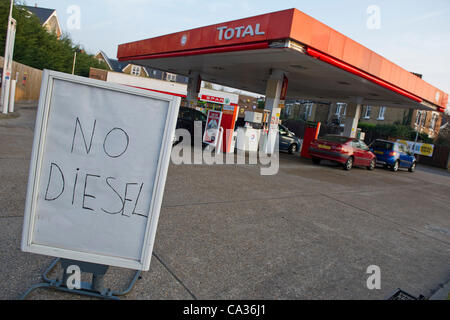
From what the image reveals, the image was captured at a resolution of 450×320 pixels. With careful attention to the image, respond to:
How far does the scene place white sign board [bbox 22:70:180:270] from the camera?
2.28 metres

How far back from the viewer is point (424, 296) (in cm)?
346

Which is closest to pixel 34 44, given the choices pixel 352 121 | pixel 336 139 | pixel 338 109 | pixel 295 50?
pixel 352 121

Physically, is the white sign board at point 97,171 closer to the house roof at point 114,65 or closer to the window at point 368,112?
the window at point 368,112

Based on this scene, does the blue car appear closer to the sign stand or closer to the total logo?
the total logo

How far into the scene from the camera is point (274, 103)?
15750mm

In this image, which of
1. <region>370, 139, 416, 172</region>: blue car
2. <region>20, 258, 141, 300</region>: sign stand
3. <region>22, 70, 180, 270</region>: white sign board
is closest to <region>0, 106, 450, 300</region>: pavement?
<region>20, 258, 141, 300</region>: sign stand

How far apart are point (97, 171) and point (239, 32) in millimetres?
10515

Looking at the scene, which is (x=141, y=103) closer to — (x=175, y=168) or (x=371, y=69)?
(x=175, y=168)

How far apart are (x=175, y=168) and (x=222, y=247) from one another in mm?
5034

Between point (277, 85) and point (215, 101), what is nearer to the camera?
point (277, 85)

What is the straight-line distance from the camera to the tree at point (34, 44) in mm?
28856

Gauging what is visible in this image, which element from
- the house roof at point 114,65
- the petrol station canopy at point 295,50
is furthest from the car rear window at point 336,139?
the house roof at point 114,65

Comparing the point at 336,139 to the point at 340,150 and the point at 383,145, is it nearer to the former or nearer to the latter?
the point at 340,150

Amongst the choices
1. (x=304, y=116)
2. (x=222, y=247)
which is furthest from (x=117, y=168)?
(x=304, y=116)
